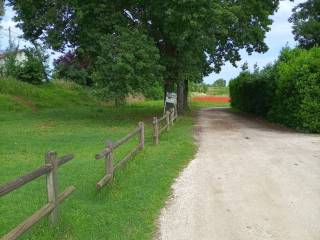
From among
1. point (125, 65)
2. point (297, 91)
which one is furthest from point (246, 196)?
point (297, 91)

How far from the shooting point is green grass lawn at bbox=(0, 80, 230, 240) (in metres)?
7.52

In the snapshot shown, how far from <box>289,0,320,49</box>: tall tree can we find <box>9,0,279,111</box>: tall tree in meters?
14.7

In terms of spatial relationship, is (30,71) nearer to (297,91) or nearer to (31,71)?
(31,71)

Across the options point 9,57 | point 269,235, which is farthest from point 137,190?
point 9,57

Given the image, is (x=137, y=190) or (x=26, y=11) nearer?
(x=137, y=190)

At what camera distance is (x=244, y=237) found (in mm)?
7234

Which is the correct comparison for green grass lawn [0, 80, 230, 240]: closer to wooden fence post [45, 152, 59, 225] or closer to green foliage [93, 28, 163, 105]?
wooden fence post [45, 152, 59, 225]

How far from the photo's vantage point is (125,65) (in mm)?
22609

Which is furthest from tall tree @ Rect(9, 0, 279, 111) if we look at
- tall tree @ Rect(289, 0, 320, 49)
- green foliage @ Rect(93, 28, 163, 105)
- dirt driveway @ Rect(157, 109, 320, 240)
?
tall tree @ Rect(289, 0, 320, 49)

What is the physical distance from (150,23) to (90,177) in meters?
17.3

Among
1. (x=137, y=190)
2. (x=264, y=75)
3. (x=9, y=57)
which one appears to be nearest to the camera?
(x=137, y=190)

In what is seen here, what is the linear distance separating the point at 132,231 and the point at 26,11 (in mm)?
22738

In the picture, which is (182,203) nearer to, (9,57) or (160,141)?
(160,141)

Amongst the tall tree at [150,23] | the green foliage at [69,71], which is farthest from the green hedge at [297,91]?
the green foliage at [69,71]
